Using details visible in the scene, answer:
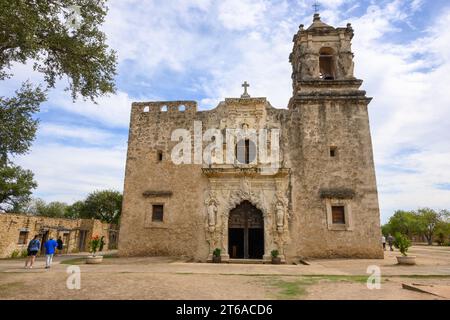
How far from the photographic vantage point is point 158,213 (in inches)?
599

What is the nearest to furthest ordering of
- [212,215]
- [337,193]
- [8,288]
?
[8,288], [212,215], [337,193]

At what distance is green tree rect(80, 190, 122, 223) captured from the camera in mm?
39719

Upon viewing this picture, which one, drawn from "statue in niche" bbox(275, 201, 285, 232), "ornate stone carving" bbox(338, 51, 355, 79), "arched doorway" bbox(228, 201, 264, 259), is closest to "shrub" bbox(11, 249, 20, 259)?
"arched doorway" bbox(228, 201, 264, 259)

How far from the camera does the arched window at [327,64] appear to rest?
1709cm

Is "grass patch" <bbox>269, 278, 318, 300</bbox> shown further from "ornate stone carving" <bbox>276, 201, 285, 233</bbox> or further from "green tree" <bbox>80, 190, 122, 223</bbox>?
"green tree" <bbox>80, 190, 122, 223</bbox>

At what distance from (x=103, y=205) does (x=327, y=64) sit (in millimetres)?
33375

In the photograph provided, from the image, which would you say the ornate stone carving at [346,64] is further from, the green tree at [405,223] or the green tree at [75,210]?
the green tree at [405,223]

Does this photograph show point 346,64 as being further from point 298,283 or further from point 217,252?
point 298,283

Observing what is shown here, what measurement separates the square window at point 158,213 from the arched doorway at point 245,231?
349cm

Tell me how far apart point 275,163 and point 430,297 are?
9.86 m

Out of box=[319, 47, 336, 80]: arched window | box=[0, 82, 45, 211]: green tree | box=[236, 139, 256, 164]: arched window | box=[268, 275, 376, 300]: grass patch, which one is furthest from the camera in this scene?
box=[319, 47, 336, 80]: arched window

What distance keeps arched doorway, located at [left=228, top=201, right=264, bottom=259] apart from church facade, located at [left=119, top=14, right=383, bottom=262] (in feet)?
0.16

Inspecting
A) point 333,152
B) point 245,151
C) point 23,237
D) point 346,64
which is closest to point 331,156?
point 333,152

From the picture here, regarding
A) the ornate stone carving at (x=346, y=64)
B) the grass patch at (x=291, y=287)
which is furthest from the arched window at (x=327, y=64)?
the grass patch at (x=291, y=287)
